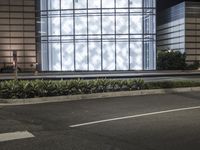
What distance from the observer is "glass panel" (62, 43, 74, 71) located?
47.5m

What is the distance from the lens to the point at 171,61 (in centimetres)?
4594

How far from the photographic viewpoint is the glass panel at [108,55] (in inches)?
1855

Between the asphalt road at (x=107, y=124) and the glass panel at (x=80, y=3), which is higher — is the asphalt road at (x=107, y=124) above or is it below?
below

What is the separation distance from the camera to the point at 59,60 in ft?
157

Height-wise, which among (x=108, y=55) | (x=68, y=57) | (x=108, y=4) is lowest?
(x=68, y=57)

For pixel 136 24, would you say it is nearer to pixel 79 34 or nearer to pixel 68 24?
pixel 79 34

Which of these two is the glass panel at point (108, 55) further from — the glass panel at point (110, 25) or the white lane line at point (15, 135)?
the white lane line at point (15, 135)

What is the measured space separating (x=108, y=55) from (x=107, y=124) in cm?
3666

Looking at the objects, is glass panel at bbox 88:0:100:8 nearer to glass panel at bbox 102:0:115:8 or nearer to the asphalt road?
glass panel at bbox 102:0:115:8

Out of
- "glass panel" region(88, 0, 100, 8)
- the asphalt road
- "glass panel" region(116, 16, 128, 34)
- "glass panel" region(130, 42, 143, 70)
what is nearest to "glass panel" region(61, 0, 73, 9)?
"glass panel" region(88, 0, 100, 8)

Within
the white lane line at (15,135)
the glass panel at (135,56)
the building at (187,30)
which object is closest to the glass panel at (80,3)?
the glass panel at (135,56)

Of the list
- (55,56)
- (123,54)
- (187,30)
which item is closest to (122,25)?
(123,54)

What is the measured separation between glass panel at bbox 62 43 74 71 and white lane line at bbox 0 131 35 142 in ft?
125

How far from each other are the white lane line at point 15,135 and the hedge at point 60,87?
639 centimetres
